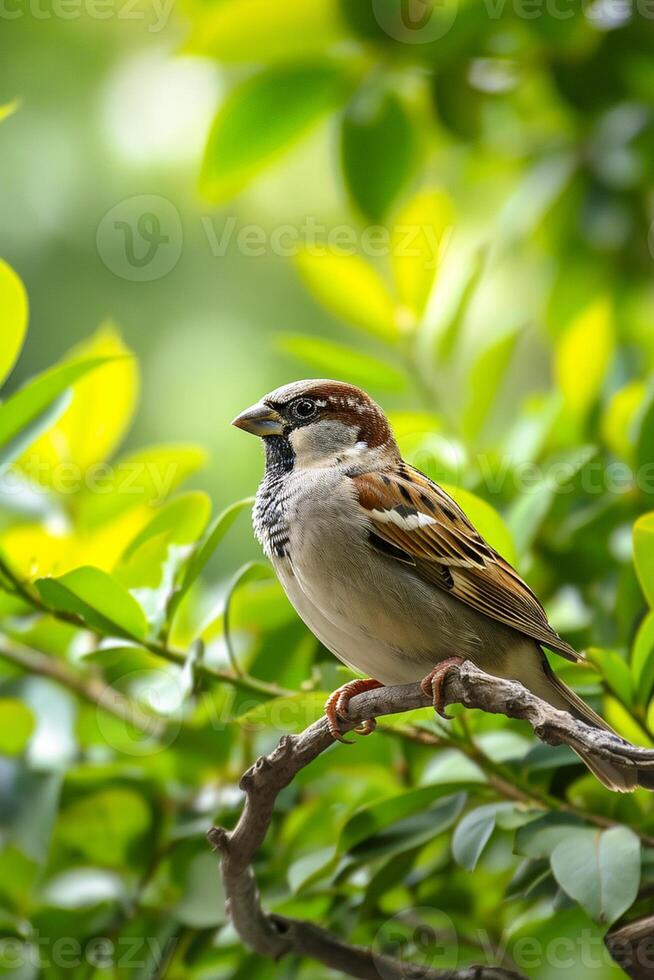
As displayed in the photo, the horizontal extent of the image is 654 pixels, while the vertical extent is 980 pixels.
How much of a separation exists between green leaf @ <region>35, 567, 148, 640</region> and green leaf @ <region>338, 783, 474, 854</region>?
0.99ft

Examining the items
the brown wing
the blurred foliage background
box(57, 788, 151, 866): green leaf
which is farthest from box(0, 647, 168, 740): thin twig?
the brown wing

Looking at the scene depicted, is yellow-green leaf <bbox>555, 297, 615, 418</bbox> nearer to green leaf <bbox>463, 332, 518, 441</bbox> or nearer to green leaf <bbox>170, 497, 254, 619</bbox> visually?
green leaf <bbox>463, 332, 518, 441</bbox>

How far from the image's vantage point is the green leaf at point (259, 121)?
1.72m

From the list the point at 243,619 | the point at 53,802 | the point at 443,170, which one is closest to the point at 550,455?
the point at 243,619

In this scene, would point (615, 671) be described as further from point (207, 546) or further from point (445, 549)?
point (207, 546)

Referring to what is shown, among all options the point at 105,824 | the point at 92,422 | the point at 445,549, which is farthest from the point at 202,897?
the point at 92,422

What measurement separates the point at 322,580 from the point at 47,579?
29 centimetres

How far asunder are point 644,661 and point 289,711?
373mm

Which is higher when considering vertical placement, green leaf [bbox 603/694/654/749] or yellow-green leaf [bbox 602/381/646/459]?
yellow-green leaf [bbox 602/381/646/459]

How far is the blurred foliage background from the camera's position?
1.19 m

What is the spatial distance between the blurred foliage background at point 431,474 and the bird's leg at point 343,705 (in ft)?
0.10

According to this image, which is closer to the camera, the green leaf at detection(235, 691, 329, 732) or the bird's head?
the green leaf at detection(235, 691, 329, 732)

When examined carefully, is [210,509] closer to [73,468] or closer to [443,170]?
[73,468]

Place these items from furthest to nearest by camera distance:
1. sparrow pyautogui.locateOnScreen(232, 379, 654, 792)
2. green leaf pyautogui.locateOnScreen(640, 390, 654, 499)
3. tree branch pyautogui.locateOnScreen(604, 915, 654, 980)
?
green leaf pyautogui.locateOnScreen(640, 390, 654, 499)
sparrow pyautogui.locateOnScreen(232, 379, 654, 792)
tree branch pyautogui.locateOnScreen(604, 915, 654, 980)
